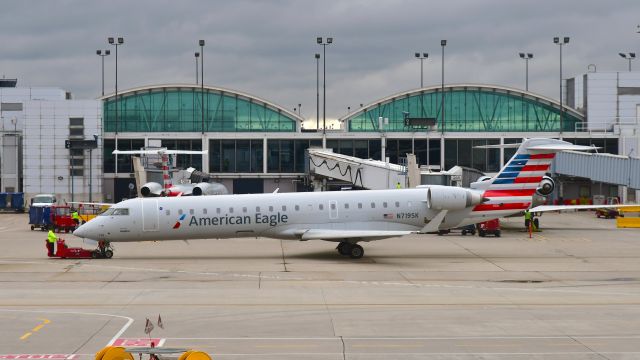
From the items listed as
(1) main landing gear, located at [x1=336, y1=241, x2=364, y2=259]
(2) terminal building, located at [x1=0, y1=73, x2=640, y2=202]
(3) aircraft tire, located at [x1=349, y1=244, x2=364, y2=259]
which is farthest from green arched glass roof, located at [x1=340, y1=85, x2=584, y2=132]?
(3) aircraft tire, located at [x1=349, y1=244, x2=364, y2=259]

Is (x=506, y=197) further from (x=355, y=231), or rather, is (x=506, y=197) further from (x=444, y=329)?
(x=444, y=329)

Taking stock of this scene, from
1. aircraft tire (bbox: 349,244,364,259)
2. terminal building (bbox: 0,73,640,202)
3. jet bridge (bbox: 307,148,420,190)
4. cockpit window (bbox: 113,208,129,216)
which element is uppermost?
terminal building (bbox: 0,73,640,202)

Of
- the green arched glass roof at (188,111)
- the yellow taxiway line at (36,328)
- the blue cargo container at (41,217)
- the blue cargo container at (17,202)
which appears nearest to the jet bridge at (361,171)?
the green arched glass roof at (188,111)

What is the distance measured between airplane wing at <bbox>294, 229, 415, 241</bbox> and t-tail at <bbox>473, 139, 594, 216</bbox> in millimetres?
5240

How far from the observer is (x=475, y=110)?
317 ft

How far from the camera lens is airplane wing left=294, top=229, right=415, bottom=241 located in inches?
1537

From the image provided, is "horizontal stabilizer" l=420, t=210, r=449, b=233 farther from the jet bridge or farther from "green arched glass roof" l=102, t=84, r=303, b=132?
"green arched glass roof" l=102, t=84, r=303, b=132

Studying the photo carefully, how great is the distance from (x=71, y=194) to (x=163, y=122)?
12.8m

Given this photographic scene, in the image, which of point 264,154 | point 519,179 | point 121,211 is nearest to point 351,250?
point 519,179

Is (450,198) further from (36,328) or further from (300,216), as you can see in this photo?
(36,328)

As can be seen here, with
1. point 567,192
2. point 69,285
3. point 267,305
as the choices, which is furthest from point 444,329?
point 567,192

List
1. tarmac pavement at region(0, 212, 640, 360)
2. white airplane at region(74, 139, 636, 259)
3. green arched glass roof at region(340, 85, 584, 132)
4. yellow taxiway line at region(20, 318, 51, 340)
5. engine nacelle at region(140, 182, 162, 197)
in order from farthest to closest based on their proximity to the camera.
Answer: green arched glass roof at region(340, 85, 584, 132) < engine nacelle at region(140, 182, 162, 197) < white airplane at region(74, 139, 636, 259) < yellow taxiway line at region(20, 318, 51, 340) < tarmac pavement at region(0, 212, 640, 360)

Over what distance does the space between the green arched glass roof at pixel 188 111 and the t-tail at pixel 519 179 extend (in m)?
55.8

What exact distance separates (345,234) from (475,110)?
60.3m
